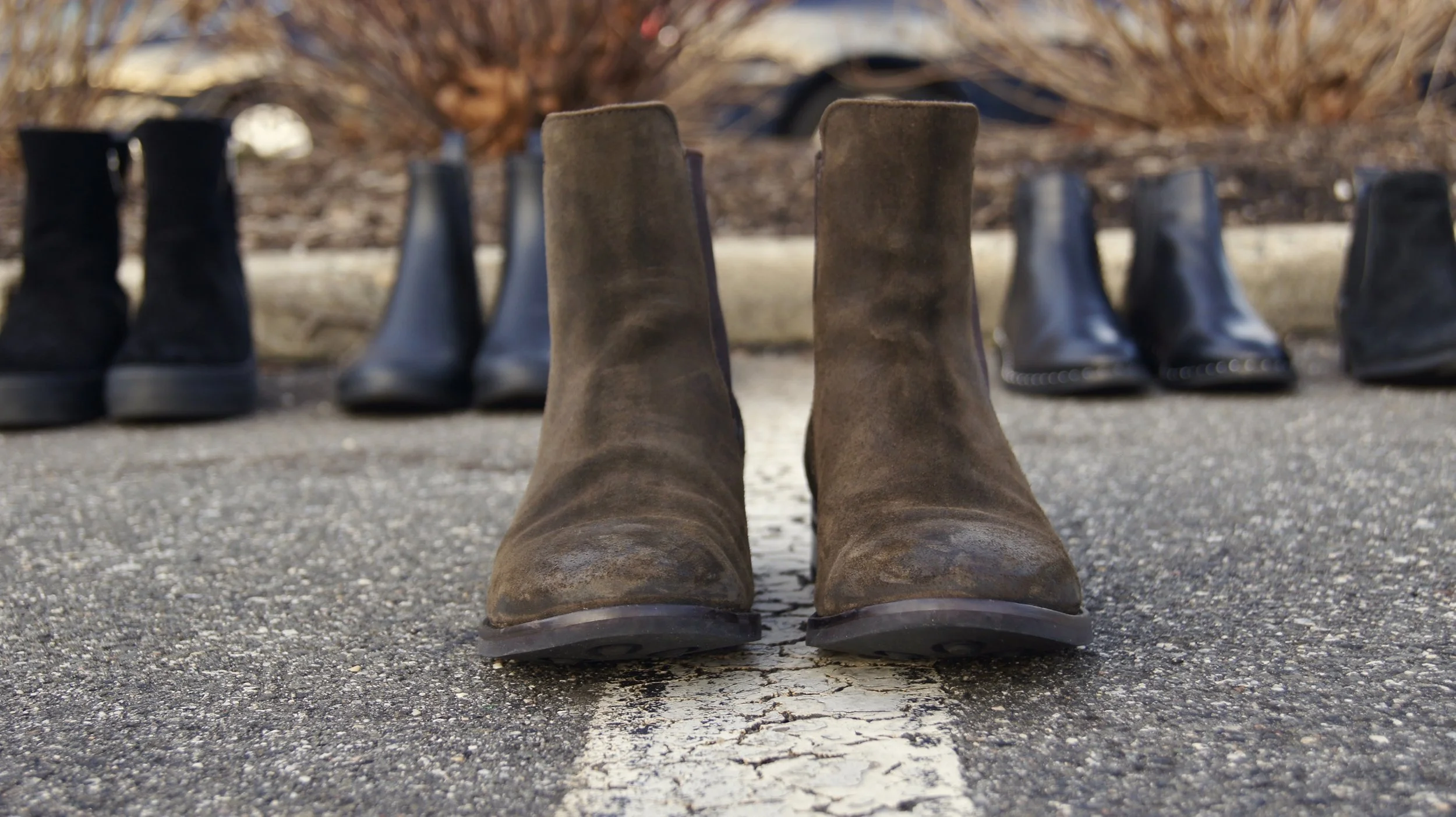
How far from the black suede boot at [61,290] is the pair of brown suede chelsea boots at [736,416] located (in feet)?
5.17

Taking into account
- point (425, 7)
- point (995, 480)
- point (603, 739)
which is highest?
point (425, 7)

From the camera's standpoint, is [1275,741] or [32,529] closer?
[1275,741]

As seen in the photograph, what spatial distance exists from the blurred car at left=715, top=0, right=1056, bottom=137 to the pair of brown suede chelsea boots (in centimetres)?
390

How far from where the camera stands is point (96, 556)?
147cm

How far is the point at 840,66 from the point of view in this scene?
5238mm

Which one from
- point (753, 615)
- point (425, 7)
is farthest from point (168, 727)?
point (425, 7)

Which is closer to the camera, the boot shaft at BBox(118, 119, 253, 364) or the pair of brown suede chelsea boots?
the pair of brown suede chelsea boots

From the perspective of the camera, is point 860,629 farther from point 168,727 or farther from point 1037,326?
point 1037,326

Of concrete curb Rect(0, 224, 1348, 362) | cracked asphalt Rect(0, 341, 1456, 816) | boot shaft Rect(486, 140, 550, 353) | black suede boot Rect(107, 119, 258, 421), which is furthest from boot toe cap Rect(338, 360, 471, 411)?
concrete curb Rect(0, 224, 1348, 362)

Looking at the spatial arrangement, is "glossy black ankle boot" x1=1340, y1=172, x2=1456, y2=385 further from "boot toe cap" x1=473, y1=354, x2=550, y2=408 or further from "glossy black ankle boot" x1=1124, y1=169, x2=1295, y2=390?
"boot toe cap" x1=473, y1=354, x2=550, y2=408

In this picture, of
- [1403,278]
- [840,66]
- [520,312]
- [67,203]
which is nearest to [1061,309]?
Answer: [1403,278]

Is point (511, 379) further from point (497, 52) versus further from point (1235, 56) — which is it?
point (1235, 56)

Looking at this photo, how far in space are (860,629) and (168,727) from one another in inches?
22.7

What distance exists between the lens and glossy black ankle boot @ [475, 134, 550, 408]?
2.37 metres
